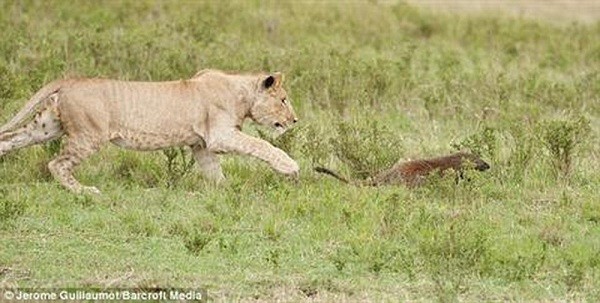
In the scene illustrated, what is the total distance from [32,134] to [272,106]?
178 cm

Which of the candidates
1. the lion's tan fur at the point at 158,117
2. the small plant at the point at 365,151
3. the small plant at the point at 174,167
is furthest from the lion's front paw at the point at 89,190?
the small plant at the point at 365,151

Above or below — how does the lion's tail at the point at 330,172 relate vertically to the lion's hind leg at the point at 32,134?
below

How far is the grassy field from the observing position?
279 inches

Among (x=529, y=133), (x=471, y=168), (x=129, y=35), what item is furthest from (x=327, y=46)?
(x=471, y=168)

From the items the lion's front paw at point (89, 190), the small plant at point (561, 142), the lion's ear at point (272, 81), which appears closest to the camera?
the lion's front paw at point (89, 190)

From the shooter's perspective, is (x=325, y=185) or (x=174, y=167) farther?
(x=174, y=167)

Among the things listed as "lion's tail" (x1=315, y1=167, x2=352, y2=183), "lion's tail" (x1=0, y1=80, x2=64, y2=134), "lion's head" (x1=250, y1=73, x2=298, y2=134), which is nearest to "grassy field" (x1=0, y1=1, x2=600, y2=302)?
"lion's tail" (x1=315, y1=167, x2=352, y2=183)

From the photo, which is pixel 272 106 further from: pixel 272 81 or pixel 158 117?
pixel 158 117

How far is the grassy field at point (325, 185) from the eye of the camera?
7.07 metres

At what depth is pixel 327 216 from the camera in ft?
27.2

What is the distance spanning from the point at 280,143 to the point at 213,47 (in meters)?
4.71

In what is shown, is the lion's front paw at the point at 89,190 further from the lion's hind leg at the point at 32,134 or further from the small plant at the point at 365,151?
the small plant at the point at 365,151

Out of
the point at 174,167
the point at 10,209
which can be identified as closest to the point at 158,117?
the point at 174,167

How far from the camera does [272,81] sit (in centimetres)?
973
